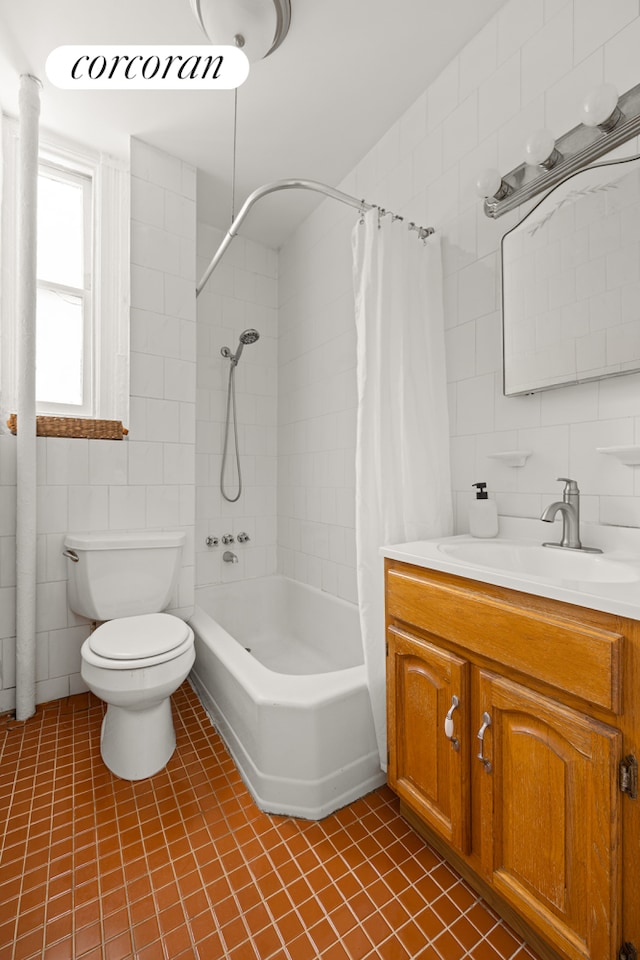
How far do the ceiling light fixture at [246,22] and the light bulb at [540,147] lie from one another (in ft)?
3.03

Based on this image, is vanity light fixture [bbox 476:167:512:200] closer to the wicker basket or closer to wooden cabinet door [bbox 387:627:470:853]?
wooden cabinet door [bbox 387:627:470:853]

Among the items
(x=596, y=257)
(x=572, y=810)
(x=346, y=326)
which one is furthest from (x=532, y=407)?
(x=346, y=326)

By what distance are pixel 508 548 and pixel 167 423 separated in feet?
5.37

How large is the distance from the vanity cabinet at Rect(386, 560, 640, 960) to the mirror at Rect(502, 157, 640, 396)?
69cm

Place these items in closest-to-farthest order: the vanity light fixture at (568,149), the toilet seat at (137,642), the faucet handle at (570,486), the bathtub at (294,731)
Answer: the vanity light fixture at (568,149) < the faucet handle at (570,486) < the bathtub at (294,731) < the toilet seat at (137,642)

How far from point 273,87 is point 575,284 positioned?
144 cm

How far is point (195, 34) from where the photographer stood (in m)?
1.52

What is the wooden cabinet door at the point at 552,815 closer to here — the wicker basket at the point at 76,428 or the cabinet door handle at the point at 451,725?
the cabinet door handle at the point at 451,725

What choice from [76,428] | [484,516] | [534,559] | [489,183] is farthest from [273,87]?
Answer: [534,559]

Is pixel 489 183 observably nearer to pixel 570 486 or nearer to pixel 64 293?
pixel 570 486

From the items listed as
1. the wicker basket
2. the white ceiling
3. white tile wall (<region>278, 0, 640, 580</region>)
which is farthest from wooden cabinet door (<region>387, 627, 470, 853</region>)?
the white ceiling

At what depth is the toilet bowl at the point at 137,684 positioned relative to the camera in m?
1.37

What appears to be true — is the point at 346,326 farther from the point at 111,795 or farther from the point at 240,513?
the point at 111,795

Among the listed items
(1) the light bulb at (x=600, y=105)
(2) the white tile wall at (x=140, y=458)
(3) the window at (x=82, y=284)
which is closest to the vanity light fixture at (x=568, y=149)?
(1) the light bulb at (x=600, y=105)
